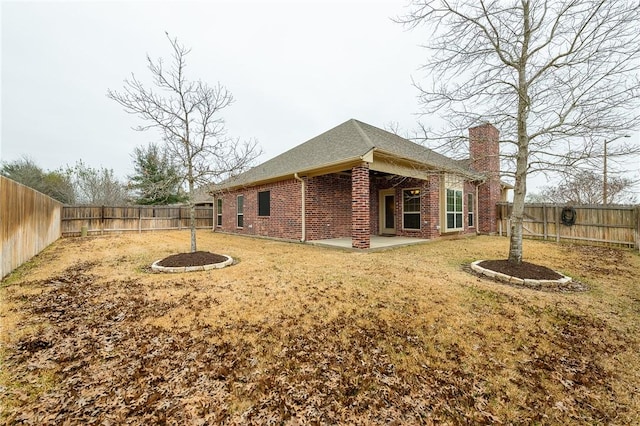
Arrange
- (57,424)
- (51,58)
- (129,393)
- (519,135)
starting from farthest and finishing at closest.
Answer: (51,58), (519,135), (129,393), (57,424)

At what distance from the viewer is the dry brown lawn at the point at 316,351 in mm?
1854

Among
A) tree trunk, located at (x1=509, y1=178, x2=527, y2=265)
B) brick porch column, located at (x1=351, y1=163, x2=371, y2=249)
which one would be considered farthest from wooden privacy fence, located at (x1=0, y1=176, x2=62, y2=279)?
tree trunk, located at (x1=509, y1=178, x2=527, y2=265)

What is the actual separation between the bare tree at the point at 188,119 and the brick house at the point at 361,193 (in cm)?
253

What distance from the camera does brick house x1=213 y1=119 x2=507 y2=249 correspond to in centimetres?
827

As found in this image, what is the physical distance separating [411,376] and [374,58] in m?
11.4

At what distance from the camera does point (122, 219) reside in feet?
48.2

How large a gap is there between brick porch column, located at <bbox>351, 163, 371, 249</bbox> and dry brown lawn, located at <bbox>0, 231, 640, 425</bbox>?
2966mm

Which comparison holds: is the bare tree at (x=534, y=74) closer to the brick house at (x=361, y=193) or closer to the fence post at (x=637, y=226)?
the brick house at (x=361, y=193)

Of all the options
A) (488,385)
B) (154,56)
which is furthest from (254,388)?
(154,56)

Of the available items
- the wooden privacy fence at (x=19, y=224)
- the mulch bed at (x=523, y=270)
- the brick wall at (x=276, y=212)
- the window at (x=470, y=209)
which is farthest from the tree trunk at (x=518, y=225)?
the wooden privacy fence at (x=19, y=224)

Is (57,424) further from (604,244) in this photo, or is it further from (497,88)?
(604,244)

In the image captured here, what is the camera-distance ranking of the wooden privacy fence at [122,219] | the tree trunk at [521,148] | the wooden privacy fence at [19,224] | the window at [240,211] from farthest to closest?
the window at [240,211] → the wooden privacy fence at [122,219] → the tree trunk at [521,148] → the wooden privacy fence at [19,224]

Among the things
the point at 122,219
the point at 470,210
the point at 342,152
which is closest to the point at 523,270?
the point at 342,152

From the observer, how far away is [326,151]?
33.0 ft
